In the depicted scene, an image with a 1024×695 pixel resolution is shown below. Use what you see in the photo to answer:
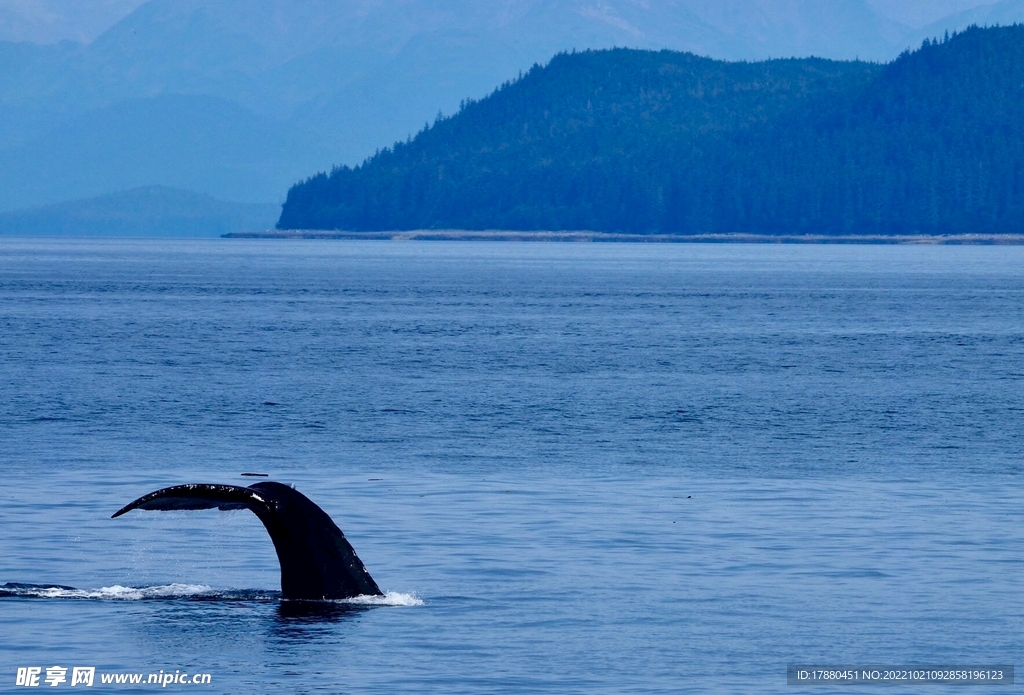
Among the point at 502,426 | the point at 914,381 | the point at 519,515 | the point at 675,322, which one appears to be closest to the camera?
the point at 519,515

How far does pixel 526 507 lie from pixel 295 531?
10688mm

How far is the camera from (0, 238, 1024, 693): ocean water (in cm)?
1748

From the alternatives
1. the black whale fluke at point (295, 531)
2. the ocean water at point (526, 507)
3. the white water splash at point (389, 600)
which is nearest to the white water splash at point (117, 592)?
the ocean water at point (526, 507)

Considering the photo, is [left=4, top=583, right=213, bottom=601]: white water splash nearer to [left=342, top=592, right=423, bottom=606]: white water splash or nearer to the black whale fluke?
the black whale fluke

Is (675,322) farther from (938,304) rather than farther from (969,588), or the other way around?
(969,588)

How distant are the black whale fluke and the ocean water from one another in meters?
0.30

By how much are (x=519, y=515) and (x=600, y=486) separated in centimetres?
371

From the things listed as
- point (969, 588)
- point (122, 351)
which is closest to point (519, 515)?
point (969, 588)

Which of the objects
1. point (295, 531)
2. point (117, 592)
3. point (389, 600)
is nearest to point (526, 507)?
point (389, 600)

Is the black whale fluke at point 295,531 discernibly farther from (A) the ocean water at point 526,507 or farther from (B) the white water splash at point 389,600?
(A) the ocean water at point 526,507

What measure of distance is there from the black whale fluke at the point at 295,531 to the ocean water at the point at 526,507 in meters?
0.30

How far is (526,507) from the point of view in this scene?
26891 millimetres

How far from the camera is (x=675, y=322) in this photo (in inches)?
3312

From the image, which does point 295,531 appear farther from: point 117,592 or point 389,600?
point 117,592
